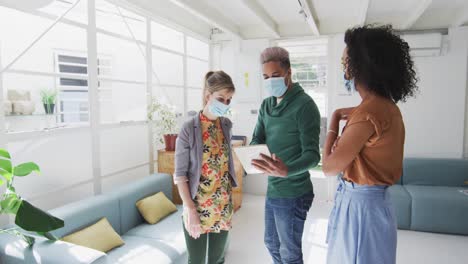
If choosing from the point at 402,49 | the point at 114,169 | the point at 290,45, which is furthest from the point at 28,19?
the point at 290,45

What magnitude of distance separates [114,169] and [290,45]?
3.60 metres

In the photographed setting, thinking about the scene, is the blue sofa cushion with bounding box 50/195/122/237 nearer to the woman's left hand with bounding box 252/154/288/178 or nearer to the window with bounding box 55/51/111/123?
the window with bounding box 55/51/111/123

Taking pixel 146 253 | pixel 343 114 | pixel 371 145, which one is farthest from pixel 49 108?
pixel 371 145

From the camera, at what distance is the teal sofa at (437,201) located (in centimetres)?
374

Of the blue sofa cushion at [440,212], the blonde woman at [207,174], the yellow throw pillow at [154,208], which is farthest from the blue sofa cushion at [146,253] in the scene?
the blue sofa cushion at [440,212]

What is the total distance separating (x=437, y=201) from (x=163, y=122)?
3.36m

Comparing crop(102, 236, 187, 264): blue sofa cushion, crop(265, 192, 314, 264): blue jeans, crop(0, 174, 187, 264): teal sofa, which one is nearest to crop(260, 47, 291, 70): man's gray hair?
crop(265, 192, 314, 264): blue jeans

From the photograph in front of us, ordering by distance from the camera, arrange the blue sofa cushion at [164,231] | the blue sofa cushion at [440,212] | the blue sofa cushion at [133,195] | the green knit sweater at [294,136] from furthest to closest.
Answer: the blue sofa cushion at [440,212]
the blue sofa cushion at [133,195]
the blue sofa cushion at [164,231]
the green knit sweater at [294,136]

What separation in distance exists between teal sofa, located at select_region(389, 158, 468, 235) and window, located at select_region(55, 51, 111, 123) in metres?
3.28

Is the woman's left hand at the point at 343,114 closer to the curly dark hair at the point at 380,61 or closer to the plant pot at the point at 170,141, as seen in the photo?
the curly dark hair at the point at 380,61

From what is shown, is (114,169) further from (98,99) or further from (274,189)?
(274,189)

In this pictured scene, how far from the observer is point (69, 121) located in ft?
9.62

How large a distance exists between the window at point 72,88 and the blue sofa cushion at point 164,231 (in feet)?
3.76

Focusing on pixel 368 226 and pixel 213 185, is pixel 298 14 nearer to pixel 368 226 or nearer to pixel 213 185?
pixel 213 185
